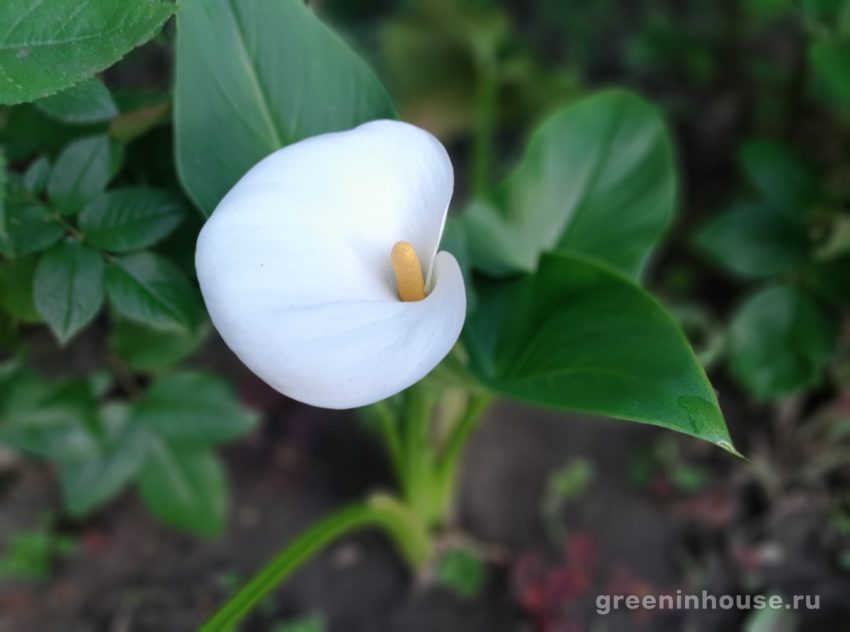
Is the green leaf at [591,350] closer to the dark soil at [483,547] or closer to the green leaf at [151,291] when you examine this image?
the green leaf at [151,291]

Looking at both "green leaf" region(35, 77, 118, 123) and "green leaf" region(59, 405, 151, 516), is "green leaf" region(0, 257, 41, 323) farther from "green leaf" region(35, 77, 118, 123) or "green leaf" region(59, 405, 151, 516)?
"green leaf" region(59, 405, 151, 516)

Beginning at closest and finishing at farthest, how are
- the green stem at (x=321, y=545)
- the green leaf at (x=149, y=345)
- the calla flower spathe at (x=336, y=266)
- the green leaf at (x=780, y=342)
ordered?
the calla flower spathe at (x=336, y=266), the green stem at (x=321, y=545), the green leaf at (x=149, y=345), the green leaf at (x=780, y=342)

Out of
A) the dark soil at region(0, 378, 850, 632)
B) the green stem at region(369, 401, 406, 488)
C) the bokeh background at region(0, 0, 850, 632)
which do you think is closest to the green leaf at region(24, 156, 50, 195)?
the bokeh background at region(0, 0, 850, 632)

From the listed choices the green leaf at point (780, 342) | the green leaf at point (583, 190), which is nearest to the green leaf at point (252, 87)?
the green leaf at point (583, 190)

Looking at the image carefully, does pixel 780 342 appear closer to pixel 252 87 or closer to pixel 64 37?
pixel 252 87

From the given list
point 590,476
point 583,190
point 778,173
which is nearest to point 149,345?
point 583,190

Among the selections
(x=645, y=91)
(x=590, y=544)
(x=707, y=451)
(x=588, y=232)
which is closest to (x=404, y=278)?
(x=588, y=232)

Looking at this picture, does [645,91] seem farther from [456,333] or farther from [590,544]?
[456,333]

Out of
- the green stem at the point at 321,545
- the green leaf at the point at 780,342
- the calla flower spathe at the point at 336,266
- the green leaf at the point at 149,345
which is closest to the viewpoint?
the calla flower spathe at the point at 336,266
